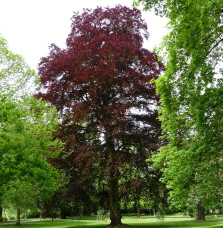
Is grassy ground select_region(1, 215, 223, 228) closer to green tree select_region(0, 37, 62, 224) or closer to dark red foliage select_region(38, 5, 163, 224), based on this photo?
dark red foliage select_region(38, 5, 163, 224)

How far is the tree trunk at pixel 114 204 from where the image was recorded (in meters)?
17.2

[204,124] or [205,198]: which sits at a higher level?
[204,124]

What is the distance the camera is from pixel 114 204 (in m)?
17.5

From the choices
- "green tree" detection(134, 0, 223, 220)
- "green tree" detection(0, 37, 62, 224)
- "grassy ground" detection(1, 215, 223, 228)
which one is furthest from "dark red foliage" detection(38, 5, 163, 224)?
"grassy ground" detection(1, 215, 223, 228)

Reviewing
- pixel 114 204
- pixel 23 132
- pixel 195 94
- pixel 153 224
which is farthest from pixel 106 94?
pixel 153 224

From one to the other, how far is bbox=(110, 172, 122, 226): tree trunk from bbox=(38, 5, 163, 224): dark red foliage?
33.1 inches

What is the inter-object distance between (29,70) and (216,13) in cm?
1197

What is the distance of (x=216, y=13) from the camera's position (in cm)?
1052

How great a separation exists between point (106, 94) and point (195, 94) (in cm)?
812

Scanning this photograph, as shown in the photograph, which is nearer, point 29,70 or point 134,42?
point 29,70

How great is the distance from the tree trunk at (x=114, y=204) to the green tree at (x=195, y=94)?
5890 mm

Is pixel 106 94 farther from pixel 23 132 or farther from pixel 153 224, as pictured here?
pixel 153 224

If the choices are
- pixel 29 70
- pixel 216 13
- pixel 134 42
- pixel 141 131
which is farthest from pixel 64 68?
pixel 216 13

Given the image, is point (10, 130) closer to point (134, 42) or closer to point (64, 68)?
point (64, 68)
